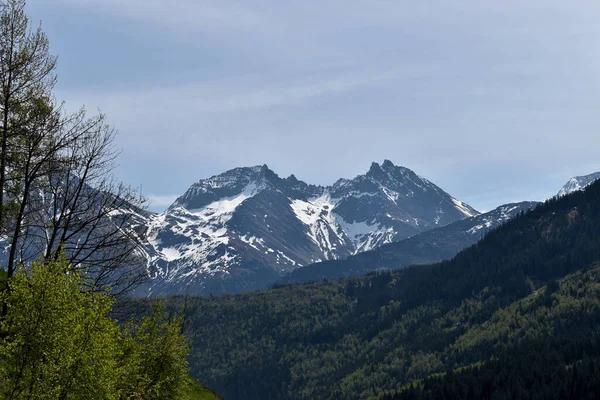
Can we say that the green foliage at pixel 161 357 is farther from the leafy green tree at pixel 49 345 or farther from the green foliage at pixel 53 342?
the leafy green tree at pixel 49 345

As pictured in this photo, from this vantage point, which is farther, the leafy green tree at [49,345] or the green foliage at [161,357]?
the green foliage at [161,357]

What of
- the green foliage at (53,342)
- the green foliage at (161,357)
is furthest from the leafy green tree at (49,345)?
the green foliage at (161,357)

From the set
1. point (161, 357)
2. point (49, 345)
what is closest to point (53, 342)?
point (49, 345)

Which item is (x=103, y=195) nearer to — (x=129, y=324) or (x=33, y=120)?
(x=33, y=120)

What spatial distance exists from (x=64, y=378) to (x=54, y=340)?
1.90 m

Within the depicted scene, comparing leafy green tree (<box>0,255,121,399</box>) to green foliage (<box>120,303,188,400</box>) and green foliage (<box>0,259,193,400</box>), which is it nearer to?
green foliage (<box>0,259,193,400</box>)

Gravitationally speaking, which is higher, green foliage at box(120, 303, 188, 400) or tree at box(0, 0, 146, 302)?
tree at box(0, 0, 146, 302)

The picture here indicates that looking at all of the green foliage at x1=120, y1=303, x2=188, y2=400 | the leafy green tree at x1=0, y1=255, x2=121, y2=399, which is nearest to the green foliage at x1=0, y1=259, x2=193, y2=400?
the leafy green tree at x1=0, y1=255, x2=121, y2=399

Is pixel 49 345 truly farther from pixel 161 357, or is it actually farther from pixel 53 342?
pixel 161 357

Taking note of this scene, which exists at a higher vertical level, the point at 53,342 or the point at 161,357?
the point at 53,342

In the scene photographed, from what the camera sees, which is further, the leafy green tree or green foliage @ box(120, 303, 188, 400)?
green foliage @ box(120, 303, 188, 400)

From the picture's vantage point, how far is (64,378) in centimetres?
2656

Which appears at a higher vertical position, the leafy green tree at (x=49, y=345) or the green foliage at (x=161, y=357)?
the leafy green tree at (x=49, y=345)

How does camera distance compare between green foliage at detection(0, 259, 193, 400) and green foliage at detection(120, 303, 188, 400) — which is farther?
green foliage at detection(120, 303, 188, 400)
